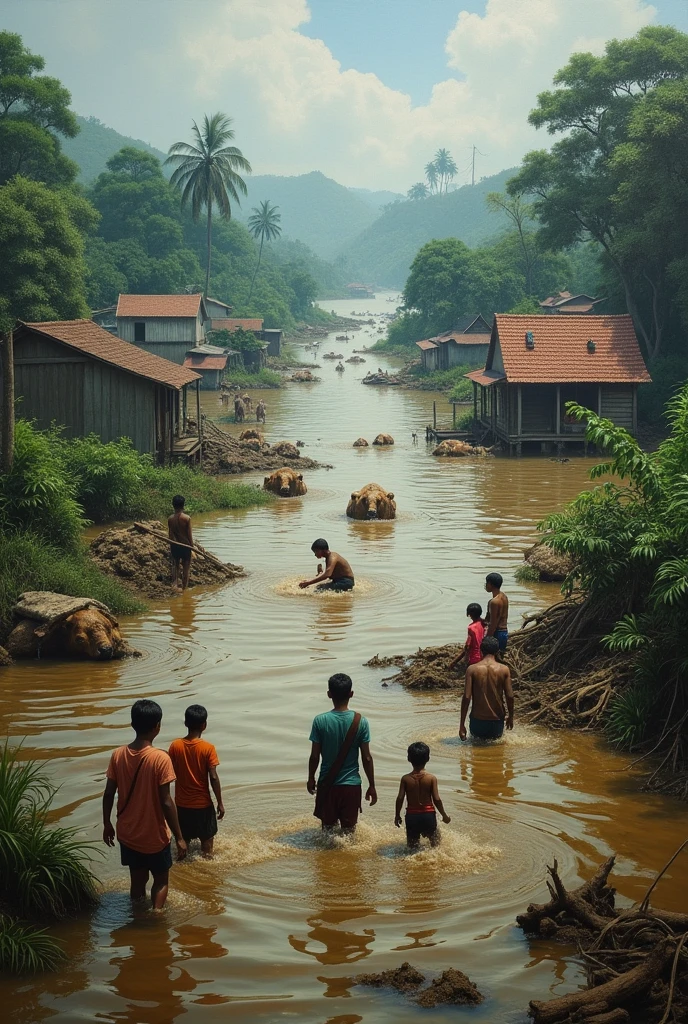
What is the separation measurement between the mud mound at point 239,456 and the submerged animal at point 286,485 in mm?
3466

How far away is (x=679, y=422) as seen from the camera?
501 inches

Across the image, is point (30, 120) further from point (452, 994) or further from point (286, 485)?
point (452, 994)

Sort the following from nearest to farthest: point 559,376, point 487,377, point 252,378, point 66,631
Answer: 1. point 66,631
2. point 559,376
3. point 487,377
4. point 252,378

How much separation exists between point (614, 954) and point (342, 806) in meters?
2.69

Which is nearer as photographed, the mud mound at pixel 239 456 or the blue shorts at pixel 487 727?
the blue shorts at pixel 487 727

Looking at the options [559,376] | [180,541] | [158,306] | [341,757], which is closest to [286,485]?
[180,541]

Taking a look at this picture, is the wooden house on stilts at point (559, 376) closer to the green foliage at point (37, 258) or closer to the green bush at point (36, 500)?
the green foliage at point (37, 258)

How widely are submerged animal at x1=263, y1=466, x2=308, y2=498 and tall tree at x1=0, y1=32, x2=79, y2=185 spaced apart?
1627 inches

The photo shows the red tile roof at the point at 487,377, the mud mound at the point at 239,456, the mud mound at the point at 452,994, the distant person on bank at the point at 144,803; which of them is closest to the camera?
the mud mound at the point at 452,994

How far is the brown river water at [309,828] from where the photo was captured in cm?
704

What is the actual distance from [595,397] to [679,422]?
1178 inches

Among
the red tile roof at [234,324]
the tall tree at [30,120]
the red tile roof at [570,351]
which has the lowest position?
the red tile roof at [570,351]

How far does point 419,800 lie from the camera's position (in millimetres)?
8922

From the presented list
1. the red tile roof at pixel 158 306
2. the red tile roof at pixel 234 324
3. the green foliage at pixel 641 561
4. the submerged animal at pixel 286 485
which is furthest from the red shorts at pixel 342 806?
the red tile roof at pixel 234 324
